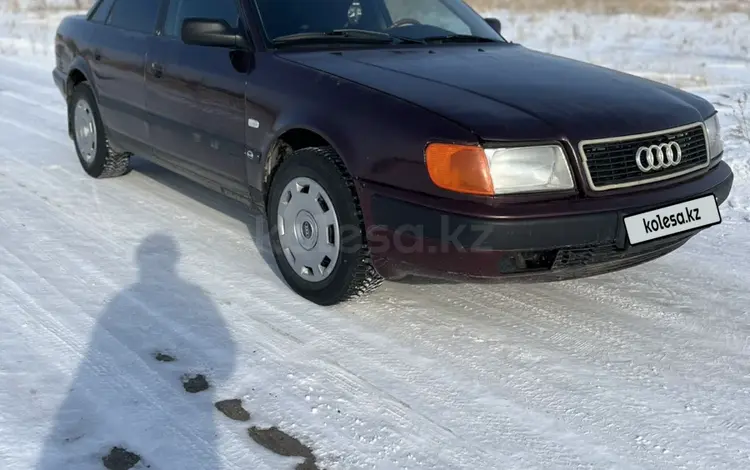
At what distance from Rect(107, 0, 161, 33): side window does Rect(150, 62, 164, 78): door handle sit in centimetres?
30

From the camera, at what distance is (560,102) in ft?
10.7

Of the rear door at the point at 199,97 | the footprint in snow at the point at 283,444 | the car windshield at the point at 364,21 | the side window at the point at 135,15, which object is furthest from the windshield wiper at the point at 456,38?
the footprint in snow at the point at 283,444

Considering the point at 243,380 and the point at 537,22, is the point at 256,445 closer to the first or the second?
the point at 243,380

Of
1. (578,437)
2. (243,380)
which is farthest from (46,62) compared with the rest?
(578,437)

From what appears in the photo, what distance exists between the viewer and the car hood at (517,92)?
3082mm

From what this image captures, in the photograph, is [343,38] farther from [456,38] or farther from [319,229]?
[319,229]

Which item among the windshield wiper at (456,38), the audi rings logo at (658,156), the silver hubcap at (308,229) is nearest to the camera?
the audi rings logo at (658,156)

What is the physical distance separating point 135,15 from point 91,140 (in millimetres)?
1109

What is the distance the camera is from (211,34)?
3.96 meters

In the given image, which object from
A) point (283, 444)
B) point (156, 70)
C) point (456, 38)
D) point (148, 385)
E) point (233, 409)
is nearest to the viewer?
point (283, 444)

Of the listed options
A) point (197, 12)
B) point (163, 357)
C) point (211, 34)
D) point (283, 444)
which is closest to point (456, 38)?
point (211, 34)

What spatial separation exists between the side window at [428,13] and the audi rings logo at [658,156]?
1663 mm

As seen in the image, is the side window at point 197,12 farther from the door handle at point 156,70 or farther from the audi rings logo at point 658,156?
the audi rings logo at point 658,156

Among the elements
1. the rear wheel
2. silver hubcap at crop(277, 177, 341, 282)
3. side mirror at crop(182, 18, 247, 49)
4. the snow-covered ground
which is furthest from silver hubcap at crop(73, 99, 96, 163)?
silver hubcap at crop(277, 177, 341, 282)
